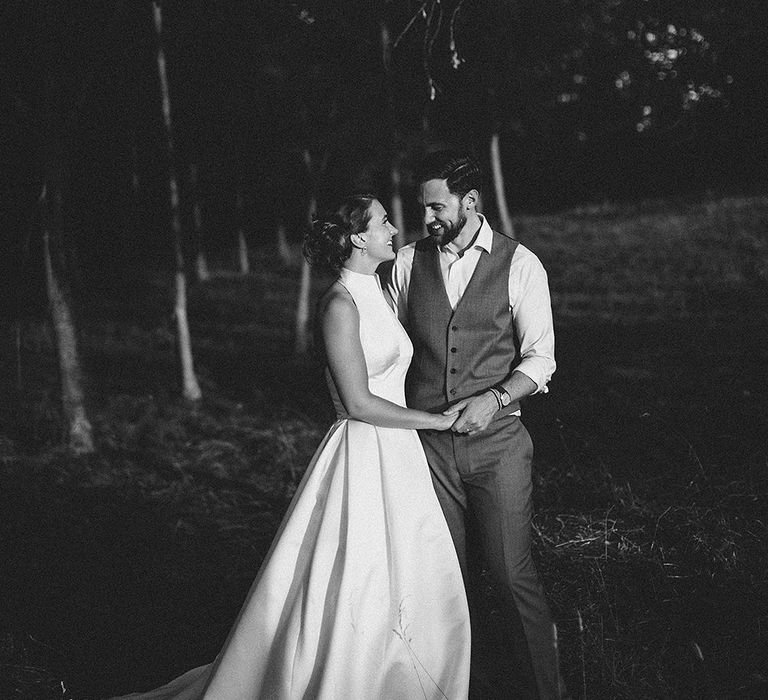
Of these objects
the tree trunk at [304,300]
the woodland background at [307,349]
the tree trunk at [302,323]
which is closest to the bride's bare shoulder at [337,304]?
the woodland background at [307,349]

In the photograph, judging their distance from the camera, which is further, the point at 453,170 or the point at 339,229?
the point at 339,229

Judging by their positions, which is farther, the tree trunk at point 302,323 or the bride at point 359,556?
the tree trunk at point 302,323

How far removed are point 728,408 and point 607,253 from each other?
11.4 m

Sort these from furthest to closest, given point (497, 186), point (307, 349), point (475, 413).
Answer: point (497, 186)
point (307, 349)
point (475, 413)

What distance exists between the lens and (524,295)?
346cm

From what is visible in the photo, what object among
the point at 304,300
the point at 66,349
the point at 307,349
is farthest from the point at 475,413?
the point at 307,349

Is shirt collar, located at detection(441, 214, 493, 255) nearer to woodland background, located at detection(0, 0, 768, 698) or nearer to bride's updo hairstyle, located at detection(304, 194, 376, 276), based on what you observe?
bride's updo hairstyle, located at detection(304, 194, 376, 276)

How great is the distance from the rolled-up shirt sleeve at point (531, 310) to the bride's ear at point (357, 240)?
638 mm

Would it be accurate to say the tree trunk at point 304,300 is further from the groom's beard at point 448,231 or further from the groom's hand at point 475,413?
the groom's hand at point 475,413

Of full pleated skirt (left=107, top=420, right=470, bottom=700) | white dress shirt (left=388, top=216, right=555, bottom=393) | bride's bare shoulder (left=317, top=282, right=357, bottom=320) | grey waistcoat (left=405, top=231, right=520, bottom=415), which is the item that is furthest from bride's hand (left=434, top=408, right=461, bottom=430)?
bride's bare shoulder (left=317, top=282, right=357, bottom=320)

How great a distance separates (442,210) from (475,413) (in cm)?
86

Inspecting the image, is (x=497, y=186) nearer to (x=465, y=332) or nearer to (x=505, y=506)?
(x=465, y=332)

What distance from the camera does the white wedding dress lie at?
328 centimetres

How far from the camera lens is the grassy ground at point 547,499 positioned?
410 centimetres
